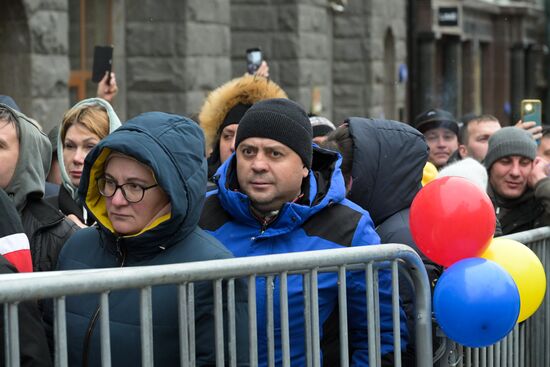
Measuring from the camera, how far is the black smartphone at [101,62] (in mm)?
7758

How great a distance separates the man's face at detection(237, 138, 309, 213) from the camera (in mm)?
4066

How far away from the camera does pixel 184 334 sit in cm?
317

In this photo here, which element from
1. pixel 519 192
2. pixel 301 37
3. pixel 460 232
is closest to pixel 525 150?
pixel 519 192

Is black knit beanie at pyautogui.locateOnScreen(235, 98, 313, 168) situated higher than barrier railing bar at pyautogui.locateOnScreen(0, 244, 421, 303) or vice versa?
black knit beanie at pyautogui.locateOnScreen(235, 98, 313, 168)

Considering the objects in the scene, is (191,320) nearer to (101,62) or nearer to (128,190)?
(128,190)

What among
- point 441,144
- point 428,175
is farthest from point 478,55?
point 428,175

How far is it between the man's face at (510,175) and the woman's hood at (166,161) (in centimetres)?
329

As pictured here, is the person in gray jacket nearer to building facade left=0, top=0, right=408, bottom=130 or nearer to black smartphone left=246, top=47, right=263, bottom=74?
building facade left=0, top=0, right=408, bottom=130

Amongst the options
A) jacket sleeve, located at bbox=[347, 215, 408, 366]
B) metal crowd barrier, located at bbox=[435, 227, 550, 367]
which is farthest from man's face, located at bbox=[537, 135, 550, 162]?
jacket sleeve, located at bbox=[347, 215, 408, 366]

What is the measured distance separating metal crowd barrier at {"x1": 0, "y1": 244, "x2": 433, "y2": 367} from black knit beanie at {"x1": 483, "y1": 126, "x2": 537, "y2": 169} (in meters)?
2.89

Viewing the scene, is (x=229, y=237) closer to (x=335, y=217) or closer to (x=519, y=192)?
(x=335, y=217)

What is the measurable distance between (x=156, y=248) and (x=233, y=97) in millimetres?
2893

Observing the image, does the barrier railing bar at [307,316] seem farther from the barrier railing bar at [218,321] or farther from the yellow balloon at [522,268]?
the yellow balloon at [522,268]

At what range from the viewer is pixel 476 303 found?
12.6ft
